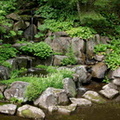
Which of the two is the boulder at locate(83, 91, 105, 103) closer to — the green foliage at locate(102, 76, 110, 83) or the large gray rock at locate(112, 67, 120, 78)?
the green foliage at locate(102, 76, 110, 83)

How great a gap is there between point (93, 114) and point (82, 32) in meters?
8.68

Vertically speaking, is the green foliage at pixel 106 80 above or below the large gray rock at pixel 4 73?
below

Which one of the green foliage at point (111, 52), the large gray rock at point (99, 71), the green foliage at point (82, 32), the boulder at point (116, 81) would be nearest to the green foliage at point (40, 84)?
the large gray rock at point (99, 71)

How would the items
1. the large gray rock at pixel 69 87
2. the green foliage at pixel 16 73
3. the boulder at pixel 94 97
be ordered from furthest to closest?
the green foliage at pixel 16 73, the large gray rock at pixel 69 87, the boulder at pixel 94 97

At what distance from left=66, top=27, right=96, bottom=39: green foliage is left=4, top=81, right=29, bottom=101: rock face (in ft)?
24.5

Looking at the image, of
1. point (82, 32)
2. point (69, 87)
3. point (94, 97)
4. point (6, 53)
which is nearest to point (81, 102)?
point (94, 97)

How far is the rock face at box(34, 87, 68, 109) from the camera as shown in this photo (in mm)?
8320

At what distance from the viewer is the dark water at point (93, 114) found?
7.32 meters

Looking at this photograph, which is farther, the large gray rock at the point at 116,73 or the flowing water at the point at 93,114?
the large gray rock at the point at 116,73

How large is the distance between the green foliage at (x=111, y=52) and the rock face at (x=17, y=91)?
21.4 ft

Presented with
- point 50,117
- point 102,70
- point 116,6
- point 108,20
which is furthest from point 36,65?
point 116,6

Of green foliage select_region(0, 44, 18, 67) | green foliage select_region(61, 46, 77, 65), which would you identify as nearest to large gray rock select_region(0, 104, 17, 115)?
green foliage select_region(0, 44, 18, 67)

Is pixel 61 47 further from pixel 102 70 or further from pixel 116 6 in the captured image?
pixel 116 6

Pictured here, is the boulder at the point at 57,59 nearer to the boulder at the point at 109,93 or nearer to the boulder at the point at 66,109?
the boulder at the point at 109,93
